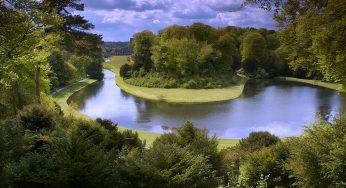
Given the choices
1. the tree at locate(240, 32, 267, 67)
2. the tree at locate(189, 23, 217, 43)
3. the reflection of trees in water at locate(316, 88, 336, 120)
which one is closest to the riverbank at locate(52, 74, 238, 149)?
the reflection of trees in water at locate(316, 88, 336, 120)

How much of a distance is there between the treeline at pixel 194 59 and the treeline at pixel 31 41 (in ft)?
84.2

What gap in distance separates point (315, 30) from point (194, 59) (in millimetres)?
41881

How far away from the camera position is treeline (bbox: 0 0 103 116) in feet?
33.4

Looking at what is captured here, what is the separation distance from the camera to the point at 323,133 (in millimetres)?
10000

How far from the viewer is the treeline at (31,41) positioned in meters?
10.2

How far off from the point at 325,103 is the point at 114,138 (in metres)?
27.1

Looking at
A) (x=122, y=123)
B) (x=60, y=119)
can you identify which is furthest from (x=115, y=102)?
(x=60, y=119)

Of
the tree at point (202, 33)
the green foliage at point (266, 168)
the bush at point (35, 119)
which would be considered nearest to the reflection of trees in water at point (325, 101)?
the green foliage at point (266, 168)

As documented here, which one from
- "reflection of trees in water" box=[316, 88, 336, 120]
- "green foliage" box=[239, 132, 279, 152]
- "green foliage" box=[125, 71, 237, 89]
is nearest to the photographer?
"green foliage" box=[239, 132, 279, 152]

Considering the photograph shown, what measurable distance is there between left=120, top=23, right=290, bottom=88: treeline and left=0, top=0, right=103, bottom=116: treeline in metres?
25.7

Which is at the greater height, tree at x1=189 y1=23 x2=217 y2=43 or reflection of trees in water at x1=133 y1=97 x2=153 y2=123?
tree at x1=189 y1=23 x2=217 y2=43

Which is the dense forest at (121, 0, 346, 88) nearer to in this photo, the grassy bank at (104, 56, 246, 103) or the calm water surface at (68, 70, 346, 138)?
the grassy bank at (104, 56, 246, 103)

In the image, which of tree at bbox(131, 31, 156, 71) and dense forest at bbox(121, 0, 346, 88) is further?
tree at bbox(131, 31, 156, 71)

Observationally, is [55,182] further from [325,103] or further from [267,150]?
[325,103]
